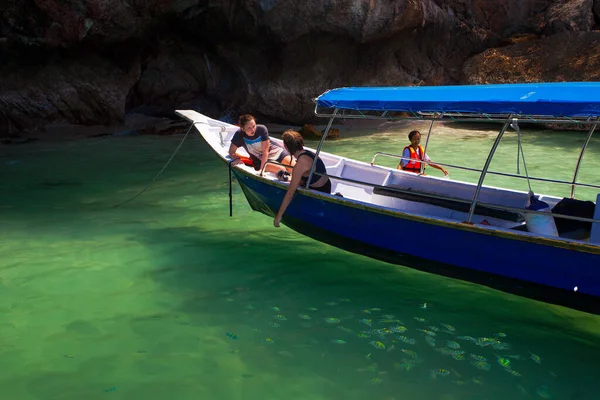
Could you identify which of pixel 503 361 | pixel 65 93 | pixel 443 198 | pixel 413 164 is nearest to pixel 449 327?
pixel 503 361

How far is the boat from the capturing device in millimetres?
4926

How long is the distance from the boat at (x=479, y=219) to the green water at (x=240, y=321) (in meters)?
0.32

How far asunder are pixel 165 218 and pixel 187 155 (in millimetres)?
6109

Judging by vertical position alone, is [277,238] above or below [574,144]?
below

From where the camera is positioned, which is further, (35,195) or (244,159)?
(35,195)

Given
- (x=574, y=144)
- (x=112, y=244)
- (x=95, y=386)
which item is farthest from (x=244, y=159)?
(x=574, y=144)

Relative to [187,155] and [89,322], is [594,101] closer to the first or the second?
[89,322]

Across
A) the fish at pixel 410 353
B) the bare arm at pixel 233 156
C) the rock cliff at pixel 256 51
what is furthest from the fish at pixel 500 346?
the rock cliff at pixel 256 51

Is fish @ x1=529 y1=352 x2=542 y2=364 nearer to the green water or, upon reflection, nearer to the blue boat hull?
the green water

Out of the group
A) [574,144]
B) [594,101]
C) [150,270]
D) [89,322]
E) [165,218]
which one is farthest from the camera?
[574,144]

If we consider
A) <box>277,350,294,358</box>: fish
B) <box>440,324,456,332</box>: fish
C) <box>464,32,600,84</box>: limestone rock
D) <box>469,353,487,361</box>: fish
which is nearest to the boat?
<box>440,324,456,332</box>: fish

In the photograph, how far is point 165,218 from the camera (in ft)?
28.1

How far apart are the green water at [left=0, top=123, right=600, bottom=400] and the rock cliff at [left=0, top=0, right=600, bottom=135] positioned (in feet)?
31.5

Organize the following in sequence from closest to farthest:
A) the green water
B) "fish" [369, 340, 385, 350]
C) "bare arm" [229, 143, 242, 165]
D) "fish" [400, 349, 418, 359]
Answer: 1. the green water
2. "fish" [400, 349, 418, 359]
3. "fish" [369, 340, 385, 350]
4. "bare arm" [229, 143, 242, 165]
